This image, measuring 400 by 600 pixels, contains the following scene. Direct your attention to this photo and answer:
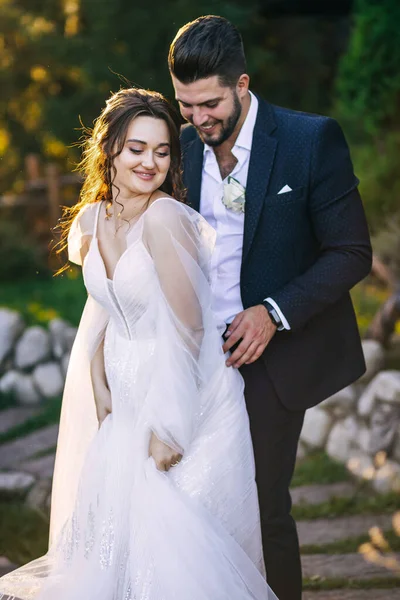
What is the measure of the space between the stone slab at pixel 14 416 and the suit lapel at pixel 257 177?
3137 mm

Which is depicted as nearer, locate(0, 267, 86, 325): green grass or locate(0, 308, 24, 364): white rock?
locate(0, 308, 24, 364): white rock

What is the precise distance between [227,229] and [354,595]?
1.53m

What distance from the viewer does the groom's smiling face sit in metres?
2.78

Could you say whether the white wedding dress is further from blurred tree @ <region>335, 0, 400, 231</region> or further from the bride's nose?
blurred tree @ <region>335, 0, 400, 231</region>

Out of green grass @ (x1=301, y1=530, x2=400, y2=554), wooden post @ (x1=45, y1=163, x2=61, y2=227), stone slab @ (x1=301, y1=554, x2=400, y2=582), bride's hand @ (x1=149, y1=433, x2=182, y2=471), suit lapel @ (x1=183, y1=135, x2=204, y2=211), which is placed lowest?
stone slab @ (x1=301, y1=554, x2=400, y2=582)

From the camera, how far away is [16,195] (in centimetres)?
1058

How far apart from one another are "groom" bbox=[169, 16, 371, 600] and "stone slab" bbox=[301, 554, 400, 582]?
2.01 feet

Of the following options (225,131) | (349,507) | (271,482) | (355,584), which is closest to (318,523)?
(349,507)

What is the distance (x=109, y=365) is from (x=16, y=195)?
A: 831 centimetres

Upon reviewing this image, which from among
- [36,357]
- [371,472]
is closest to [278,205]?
[371,472]

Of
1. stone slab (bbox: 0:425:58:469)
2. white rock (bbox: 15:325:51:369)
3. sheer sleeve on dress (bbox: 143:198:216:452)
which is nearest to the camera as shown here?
sheer sleeve on dress (bbox: 143:198:216:452)

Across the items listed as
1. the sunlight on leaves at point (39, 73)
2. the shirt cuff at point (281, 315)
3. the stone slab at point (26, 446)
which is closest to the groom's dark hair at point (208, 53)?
the shirt cuff at point (281, 315)

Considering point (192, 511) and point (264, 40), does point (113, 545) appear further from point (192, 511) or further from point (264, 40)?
point (264, 40)

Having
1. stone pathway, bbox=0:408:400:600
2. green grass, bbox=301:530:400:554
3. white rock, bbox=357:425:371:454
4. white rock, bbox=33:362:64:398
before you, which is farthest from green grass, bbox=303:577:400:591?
white rock, bbox=33:362:64:398
